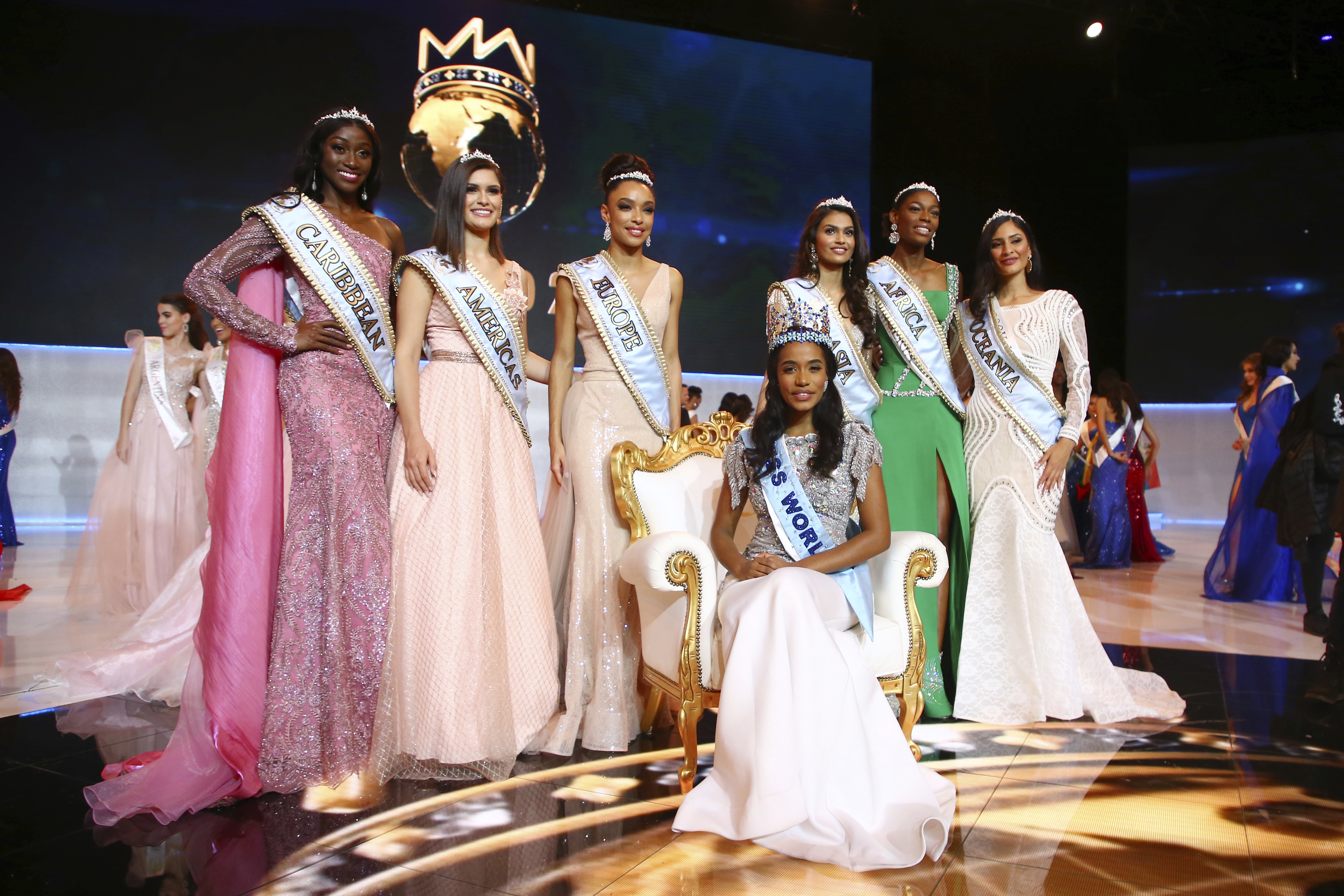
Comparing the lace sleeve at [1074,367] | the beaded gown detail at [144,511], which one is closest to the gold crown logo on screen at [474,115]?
the beaded gown detail at [144,511]

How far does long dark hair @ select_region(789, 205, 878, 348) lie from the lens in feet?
9.87

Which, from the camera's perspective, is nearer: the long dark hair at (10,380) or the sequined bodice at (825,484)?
the sequined bodice at (825,484)

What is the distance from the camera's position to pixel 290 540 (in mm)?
2334

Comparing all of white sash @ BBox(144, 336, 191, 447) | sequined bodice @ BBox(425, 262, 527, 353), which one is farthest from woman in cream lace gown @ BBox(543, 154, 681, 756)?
white sash @ BBox(144, 336, 191, 447)

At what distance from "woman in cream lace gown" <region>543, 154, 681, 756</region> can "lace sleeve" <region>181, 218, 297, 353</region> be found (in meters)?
0.82

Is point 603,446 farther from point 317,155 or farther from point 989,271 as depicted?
point 989,271

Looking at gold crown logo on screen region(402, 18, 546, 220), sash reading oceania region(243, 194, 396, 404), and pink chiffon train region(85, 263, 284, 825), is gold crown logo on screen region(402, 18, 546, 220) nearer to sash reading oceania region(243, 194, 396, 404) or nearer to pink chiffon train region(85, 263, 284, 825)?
sash reading oceania region(243, 194, 396, 404)

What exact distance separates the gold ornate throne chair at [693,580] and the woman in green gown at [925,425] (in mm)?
436

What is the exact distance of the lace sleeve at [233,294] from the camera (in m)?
2.31

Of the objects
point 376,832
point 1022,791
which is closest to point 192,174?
point 376,832

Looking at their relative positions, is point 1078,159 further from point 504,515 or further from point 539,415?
point 504,515

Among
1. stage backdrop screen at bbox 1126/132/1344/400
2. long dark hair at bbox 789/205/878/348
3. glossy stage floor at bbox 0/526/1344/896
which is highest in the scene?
stage backdrop screen at bbox 1126/132/1344/400

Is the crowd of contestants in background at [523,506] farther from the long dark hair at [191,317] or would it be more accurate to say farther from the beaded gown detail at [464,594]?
the long dark hair at [191,317]

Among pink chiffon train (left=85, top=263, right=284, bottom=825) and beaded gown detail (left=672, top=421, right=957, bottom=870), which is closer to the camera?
beaded gown detail (left=672, top=421, right=957, bottom=870)
